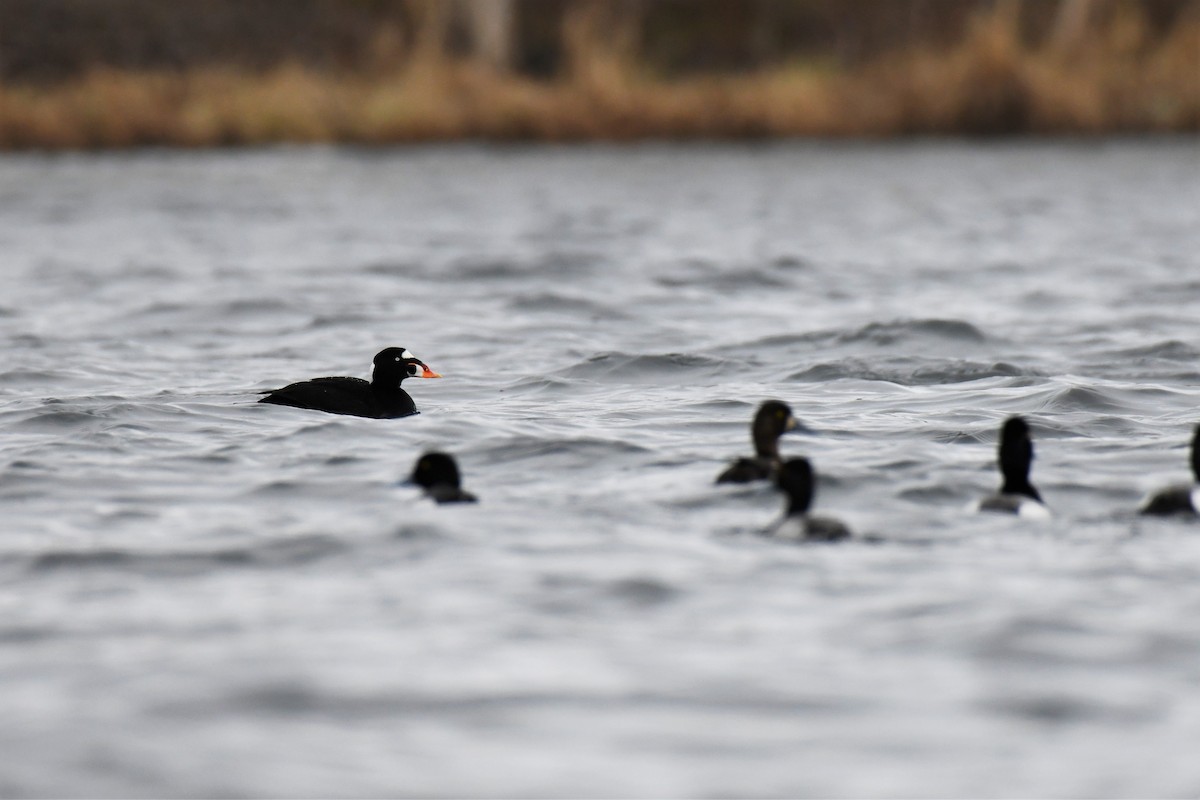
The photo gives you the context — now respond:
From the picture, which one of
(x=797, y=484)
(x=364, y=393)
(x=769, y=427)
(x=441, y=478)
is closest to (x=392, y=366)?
(x=364, y=393)

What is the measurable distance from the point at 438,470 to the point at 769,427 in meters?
1.62

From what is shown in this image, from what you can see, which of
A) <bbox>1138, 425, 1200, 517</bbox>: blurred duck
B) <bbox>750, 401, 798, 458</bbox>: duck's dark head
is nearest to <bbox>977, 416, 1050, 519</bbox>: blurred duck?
<bbox>1138, 425, 1200, 517</bbox>: blurred duck

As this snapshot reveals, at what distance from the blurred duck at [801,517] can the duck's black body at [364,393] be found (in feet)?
11.6

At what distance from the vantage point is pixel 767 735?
5.17 metres

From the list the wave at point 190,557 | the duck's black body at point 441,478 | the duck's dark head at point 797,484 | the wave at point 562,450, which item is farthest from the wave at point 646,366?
the wave at point 190,557

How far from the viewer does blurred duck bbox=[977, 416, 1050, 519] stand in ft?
24.9

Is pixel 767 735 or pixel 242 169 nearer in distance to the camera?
pixel 767 735

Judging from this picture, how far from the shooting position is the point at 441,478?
7980 millimetres

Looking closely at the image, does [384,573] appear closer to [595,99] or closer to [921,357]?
[921,357]

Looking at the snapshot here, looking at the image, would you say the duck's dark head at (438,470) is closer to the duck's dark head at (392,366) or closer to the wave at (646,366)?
the duck's dark head at (392,366)

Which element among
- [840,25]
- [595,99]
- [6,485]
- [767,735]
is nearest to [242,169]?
[595,99]

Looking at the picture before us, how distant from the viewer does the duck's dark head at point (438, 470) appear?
796cm

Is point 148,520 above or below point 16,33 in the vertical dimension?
below

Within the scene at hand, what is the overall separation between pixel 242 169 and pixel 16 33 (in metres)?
27.8
